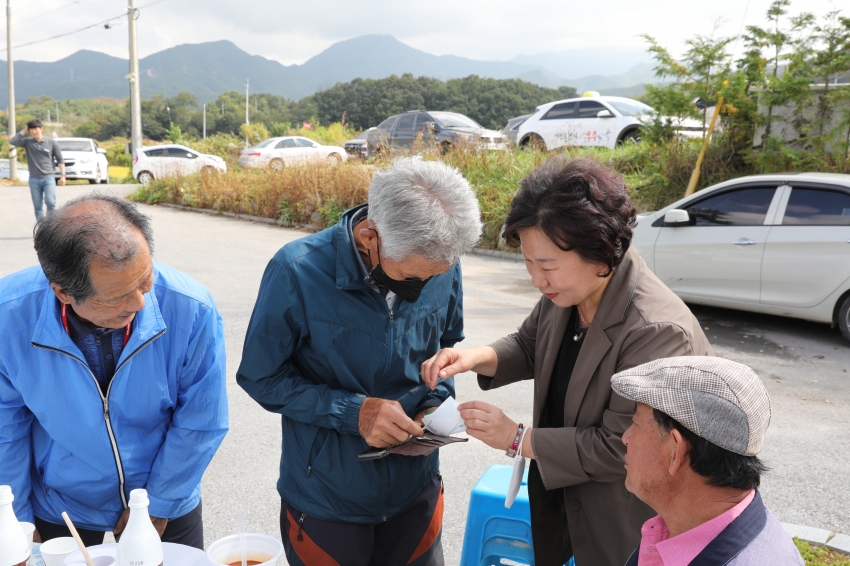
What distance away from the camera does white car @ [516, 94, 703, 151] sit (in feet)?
54.1

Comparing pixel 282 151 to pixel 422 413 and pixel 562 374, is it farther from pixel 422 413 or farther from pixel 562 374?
pixel 562 374

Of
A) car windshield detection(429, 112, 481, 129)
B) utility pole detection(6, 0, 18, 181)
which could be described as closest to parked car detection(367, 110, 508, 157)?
car windshield detection(429, 112, 481, 129)

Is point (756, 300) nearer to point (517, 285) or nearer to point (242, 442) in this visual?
point (517, 285)

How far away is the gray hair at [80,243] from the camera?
6.42ft

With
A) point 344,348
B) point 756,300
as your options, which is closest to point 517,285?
point 756,300

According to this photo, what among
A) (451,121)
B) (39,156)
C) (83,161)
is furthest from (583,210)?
(83,161)

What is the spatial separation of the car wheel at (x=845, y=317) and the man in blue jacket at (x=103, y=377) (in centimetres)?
699

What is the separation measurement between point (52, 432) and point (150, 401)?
12.3 inches

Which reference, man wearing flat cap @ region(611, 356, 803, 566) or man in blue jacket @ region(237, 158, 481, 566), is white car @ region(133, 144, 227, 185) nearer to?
man in blue jacket @ region(237, 158, 481, 566)

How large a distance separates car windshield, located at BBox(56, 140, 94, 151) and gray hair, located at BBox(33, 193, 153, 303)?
28.6 meters

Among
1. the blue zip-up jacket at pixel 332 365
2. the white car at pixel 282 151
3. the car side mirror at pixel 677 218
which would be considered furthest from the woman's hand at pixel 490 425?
the white car at pixel 282 151

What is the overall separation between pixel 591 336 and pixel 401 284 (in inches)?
24.8

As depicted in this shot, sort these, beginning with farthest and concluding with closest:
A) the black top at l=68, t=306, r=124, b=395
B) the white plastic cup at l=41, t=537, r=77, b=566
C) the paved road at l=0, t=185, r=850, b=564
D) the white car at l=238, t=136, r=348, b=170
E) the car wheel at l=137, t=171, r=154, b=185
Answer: the car wheel at l=137, t=171, r=154, b=185
the white car at l=238, t=136, r=348, b=170
the paved road at l=0, t=185, r=850, b=564
the black top at l=68, t=306, r=124, b=395
the white plastic cup at l=41, t=537, r=77, b=566

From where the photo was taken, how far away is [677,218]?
8.16 meters
